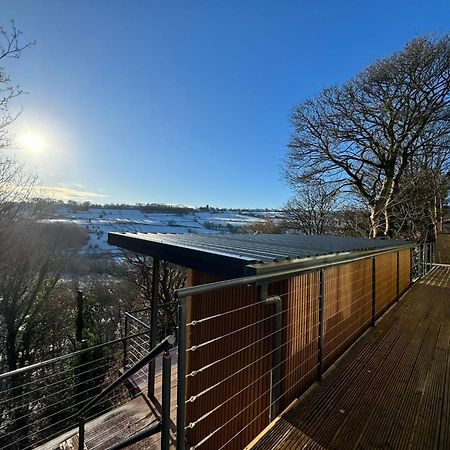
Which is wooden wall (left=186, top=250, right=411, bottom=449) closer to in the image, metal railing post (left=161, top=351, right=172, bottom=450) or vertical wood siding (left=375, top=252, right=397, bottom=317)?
metal railing post (left=161, top=351, right=172, bottom=450)

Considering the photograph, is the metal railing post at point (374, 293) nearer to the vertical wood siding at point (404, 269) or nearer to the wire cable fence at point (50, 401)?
the vertical wood siding at point (404, 269)

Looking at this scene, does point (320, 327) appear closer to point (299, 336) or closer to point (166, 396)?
point (299, 336)

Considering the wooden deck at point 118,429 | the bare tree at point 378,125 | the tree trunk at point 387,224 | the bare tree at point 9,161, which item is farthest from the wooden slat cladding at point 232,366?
the bare tree at point 378,125

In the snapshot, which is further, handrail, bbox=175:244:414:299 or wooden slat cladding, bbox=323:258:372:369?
wooden slat cladding, bbox=323:258:372:369

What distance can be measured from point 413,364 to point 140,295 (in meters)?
15.3

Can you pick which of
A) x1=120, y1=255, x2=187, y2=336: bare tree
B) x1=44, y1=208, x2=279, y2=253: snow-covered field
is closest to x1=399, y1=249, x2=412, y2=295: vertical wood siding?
x1=44, y1=208, x2=279, y2=253: snow-covered field

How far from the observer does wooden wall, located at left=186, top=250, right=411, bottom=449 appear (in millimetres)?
2521

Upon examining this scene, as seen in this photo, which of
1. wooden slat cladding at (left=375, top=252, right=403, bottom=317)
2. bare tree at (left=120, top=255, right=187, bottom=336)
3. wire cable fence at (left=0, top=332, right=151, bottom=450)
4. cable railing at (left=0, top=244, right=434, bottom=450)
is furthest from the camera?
bare tree at (left=120, top=255, right=187, bottom=336)

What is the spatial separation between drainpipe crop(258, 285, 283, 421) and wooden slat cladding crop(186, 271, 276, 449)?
0.23ft

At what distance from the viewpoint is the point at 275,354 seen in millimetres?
2361

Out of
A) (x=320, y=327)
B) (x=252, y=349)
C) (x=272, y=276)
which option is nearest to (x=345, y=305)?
(x=320, y=327)

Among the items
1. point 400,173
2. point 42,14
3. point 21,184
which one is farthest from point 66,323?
point 400,173

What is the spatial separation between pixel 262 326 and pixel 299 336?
367 millimetres

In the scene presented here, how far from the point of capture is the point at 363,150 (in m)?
13.3
